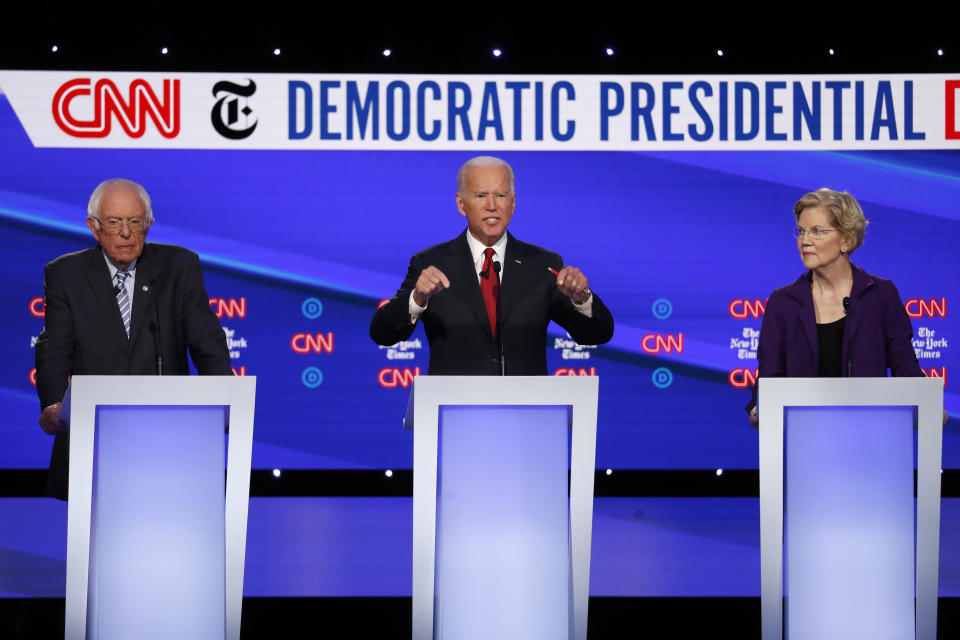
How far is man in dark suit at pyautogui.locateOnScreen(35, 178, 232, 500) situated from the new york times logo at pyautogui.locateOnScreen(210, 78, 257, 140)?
2276 mm

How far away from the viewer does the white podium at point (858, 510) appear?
257 cm

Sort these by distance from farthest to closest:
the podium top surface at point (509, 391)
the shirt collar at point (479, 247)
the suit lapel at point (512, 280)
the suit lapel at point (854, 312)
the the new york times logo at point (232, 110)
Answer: the the new york times logo at point (232, 110) < the shirt collar at point (479, 247) < the suit lapel at point (512, 280) < the suit lapel at point (854, 312) < the podium top surface at point (509, 391)

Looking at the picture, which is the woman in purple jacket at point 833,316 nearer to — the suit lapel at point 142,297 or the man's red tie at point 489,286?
the man's red tie at point 489,286

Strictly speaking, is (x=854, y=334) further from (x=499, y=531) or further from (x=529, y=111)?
A: (x=529, y=111)

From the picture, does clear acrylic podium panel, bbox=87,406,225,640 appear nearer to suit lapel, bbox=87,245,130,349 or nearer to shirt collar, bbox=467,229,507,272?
suit lapel, bbox=87,245,130,349

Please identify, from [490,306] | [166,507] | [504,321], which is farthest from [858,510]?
[166,507]

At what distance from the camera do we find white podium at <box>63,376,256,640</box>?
101 inches

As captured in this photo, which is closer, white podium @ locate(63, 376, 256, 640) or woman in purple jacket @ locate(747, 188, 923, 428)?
white podium @ locate(63, 376, 256, 640)

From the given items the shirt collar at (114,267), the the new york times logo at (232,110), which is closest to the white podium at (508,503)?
the shirt collar at (114,267)

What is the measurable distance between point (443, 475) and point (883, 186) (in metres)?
3.95

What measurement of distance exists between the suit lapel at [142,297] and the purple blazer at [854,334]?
183cm

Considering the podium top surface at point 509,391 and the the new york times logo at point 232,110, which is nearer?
the podium top surface at point 509,391

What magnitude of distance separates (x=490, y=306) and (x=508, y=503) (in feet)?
3.24

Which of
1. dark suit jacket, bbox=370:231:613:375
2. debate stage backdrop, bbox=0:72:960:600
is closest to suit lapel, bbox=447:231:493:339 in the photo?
dark suit jacket, bbox=370:231:613:375
